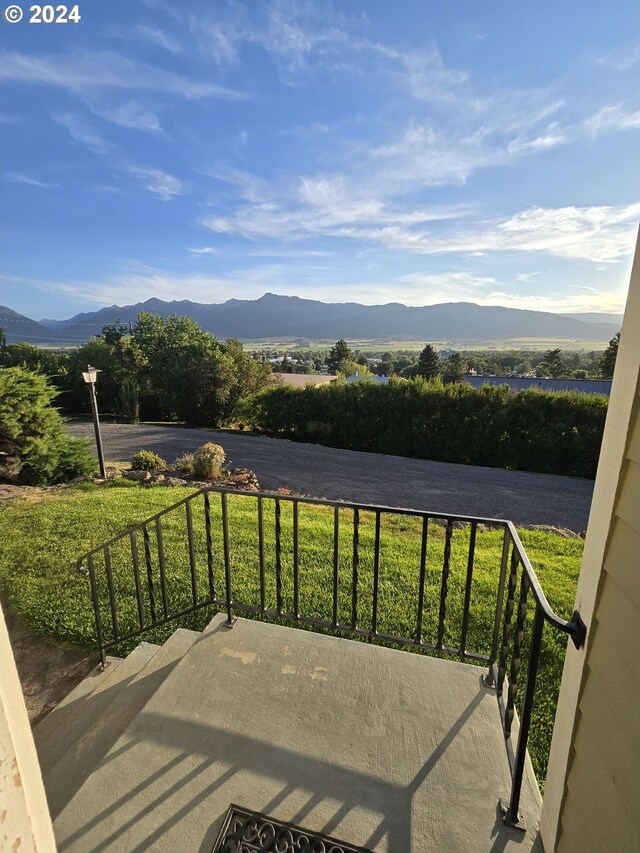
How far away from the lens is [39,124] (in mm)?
4660

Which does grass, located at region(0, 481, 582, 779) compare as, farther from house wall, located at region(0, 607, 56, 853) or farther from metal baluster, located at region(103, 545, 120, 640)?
house wall, located at region(0, 607, 56, 853)

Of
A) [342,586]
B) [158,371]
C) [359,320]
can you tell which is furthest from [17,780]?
[359,320]

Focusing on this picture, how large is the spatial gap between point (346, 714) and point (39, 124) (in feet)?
21.5

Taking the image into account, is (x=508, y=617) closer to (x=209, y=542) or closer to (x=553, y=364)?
(x=209, y=542)

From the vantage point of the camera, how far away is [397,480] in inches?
325

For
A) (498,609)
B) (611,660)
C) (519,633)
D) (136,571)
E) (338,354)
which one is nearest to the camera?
(611,660)

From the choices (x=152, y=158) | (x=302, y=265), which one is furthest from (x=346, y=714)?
(x=302, y=265)

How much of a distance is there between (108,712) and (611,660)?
7.08 ft

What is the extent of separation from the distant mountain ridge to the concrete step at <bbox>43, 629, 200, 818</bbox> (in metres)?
66.2

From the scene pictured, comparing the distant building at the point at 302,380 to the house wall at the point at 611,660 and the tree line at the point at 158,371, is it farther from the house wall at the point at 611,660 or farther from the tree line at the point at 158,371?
the house wall at the point at 611,660

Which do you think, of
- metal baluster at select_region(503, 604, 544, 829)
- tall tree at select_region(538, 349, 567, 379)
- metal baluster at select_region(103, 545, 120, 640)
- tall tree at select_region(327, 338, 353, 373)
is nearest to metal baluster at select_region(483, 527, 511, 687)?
metal baluster at select_region(503, 604, 544, 829)

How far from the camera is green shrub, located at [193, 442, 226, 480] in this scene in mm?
7402

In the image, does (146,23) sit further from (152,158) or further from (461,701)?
(461,701)

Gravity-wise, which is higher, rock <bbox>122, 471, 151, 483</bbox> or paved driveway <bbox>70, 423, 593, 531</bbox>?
rock <bbox>122, 471, 151, 483</bbox>
